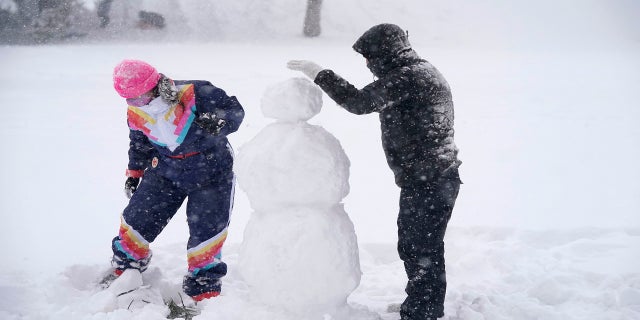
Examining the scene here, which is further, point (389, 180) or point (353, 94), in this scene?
point (389, 180)

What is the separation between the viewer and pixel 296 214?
8.93ft

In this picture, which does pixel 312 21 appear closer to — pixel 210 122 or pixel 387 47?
pixel 210 122

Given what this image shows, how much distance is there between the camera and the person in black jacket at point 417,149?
2795 millimetres

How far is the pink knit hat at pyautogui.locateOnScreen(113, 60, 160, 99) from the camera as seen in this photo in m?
2.99

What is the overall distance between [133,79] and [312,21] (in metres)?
14.7

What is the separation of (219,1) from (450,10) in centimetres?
851

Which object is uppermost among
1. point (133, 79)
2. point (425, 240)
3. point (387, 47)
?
point (387, 47)

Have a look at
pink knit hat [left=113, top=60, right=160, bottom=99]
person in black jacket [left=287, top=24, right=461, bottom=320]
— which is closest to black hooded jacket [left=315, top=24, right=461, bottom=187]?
person in black jacket [left=287, top=24, right=461, bottom=320]

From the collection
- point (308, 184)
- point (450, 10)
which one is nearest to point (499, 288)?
point (308, 184)

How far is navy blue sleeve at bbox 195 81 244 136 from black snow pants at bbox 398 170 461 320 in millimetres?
1031

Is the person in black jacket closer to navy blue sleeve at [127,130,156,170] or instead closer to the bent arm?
the bent arm

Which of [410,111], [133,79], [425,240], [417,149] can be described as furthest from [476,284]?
[133,79]

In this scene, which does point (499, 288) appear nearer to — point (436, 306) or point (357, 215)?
point (436, 306)

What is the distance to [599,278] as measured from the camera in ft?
11.6
